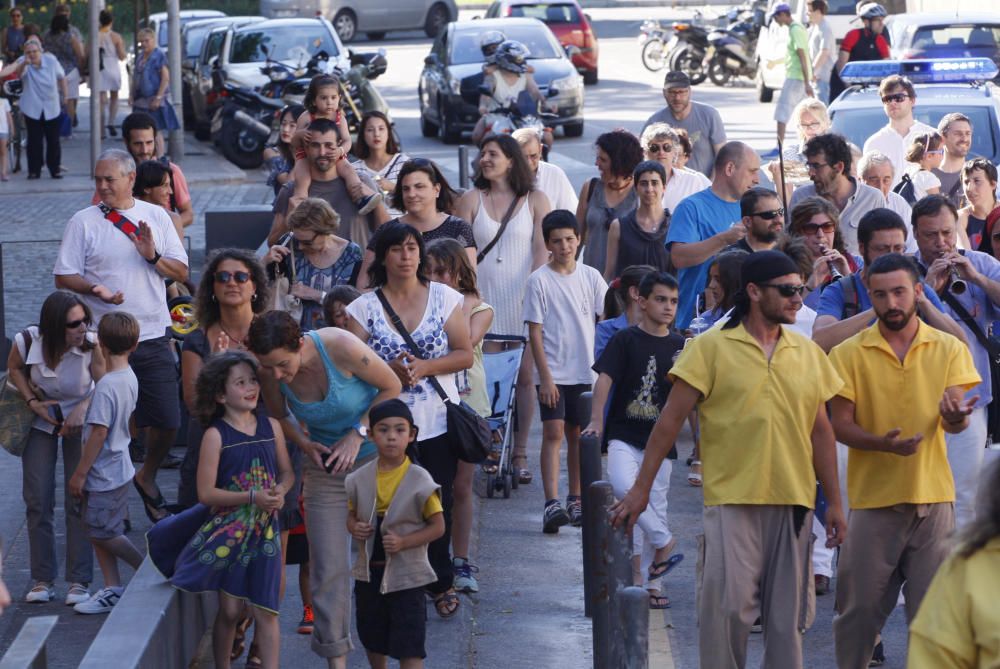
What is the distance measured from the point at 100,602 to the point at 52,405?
0.96 metres

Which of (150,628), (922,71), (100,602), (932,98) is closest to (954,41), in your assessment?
(922,71)

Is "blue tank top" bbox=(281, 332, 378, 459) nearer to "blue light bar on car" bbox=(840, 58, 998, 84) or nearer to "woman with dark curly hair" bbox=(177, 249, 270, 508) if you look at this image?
"woman with dark curly hair" bbox=(177, 249, 270, 508)

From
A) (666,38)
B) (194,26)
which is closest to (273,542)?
(194,26)

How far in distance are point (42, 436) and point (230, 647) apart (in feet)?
5.94

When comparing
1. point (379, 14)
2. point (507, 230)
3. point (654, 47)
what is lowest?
point (379, 14)

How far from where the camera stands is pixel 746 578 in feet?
19.9

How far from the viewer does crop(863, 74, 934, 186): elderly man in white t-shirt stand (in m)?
12.8

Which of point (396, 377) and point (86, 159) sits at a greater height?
point (396, 377)

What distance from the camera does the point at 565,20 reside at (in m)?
33.0

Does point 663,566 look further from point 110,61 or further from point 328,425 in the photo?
point 110,61

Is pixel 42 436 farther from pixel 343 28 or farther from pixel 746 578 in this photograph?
pixel 343 28

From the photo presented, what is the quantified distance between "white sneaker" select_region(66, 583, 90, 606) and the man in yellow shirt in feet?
11.5

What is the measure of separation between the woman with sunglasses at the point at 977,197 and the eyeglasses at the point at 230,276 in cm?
468

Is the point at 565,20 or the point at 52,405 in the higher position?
the point at 52,405
